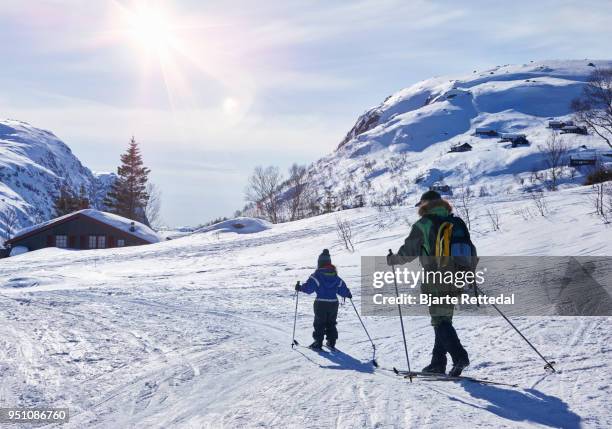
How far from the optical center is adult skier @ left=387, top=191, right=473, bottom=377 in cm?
544

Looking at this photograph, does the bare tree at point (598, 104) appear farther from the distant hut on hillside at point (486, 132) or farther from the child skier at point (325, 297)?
the child skier at point (325, 297)

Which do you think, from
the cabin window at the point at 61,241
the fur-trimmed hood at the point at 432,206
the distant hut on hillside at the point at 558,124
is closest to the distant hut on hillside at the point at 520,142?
the distant hut on hillside at the point at 558,124

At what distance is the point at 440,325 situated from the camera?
18.2ft

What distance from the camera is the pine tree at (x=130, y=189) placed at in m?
59.9

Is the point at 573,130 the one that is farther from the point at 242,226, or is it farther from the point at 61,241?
the point at 61,241

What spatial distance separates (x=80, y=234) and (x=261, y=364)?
40.8 meters

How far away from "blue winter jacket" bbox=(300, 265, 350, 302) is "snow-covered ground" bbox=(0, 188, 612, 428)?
83cm

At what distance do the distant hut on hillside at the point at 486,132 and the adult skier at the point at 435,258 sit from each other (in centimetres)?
8420

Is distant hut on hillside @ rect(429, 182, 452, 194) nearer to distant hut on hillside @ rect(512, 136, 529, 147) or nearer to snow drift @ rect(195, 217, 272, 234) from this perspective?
distant hut on hillside @ rect(512, 136, 529, 147)

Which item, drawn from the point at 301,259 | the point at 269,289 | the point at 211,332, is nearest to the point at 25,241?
the point at 301,259

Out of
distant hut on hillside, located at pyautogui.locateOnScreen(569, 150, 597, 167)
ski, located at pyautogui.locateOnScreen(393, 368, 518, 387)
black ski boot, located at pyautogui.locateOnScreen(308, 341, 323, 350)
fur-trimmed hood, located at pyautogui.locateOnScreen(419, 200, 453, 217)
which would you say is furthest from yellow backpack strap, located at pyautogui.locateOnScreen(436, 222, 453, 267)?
distant hut on hillside, located at pyautogui.locateOnScreen(569, 150, 597, 167)

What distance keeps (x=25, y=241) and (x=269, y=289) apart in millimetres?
36717

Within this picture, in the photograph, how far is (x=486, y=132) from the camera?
8488 cm

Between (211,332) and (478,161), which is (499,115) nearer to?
(478,161)
